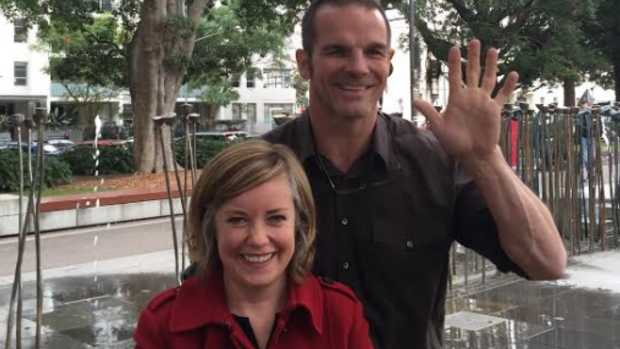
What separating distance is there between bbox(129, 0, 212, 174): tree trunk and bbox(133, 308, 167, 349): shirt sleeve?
45.5 ft

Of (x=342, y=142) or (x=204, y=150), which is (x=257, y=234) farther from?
(x=204, y=150)

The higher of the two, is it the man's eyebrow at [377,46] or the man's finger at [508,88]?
the man's eyebrow at [377,46]

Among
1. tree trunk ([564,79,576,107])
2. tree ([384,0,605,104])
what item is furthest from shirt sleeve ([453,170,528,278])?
tree trunk ([564,79,576,107])

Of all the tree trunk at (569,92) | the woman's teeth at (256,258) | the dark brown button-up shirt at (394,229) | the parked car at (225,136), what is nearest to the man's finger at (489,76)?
the dark brown button-up shirt at (394,229)

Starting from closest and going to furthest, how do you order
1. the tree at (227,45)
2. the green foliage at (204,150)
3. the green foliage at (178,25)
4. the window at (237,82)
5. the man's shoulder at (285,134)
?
the man's shoulder at (285,134) → the green foliage at (178,25) → the tree at (227,45) → the green foliage at (204,150) → the window at (237,82)

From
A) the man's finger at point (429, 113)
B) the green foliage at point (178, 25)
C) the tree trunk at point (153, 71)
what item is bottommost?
the man's finger at point (429, 113)

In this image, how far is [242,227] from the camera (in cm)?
175

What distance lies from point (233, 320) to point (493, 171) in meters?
0.82

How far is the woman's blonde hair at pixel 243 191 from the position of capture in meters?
Answer: 1.74

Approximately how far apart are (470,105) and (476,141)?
4.1 inches

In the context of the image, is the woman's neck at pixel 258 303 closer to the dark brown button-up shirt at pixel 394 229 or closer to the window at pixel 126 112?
the dark brown button-up shirt at pixel 394 229

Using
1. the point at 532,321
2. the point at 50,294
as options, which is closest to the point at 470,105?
the point at 532,321

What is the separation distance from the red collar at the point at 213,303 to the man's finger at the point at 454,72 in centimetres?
68

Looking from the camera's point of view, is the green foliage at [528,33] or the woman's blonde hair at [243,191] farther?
the green foliage at [528,33]
